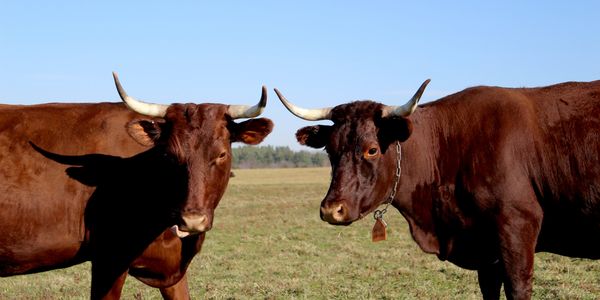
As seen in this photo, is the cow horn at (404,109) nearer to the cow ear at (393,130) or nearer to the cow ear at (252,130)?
the cow ear at (393,130)

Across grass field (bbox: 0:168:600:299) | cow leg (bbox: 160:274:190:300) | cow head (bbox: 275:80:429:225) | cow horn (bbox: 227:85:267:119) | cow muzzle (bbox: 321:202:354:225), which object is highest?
cow horn (bbox: 227:85:267:119)

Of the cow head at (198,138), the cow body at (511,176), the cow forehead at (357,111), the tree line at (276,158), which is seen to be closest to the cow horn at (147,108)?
the cow head at (198,138)

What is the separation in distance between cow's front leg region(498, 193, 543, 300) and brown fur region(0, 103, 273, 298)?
2236mm

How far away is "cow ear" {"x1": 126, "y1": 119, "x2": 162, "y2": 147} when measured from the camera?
6.18 meters

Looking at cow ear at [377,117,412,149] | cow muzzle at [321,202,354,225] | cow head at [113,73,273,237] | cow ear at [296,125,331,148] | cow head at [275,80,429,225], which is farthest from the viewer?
cow ear at [296,125,331,148]

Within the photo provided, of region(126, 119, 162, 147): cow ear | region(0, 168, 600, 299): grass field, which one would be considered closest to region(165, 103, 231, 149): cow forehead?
region(126, 119, 162, 147): cow ear

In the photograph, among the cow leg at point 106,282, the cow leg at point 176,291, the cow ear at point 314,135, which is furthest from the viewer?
the cow leg at point 176,291

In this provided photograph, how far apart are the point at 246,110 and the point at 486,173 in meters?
2.12

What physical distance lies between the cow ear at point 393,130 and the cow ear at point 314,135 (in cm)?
56

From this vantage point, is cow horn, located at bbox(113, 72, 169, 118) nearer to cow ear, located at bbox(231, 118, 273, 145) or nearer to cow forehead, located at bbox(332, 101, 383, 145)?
cow ear, located at bbox(231, 118, 273, 145)

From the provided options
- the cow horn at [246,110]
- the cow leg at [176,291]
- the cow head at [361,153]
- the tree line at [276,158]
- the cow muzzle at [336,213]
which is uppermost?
the cow horn at [246,110]

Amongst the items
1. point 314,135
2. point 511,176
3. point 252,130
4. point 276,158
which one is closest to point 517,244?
point 511,176

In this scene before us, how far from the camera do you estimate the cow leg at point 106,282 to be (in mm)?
6324

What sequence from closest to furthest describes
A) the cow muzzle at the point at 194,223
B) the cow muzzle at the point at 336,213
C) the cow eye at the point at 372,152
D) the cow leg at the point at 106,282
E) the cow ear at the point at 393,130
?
the cow muzzle at the point at 194,223, the cow muzzle at the point at 336,213, the cow eye at the point at 372,152, the cow ear at the point at 393,130, the cow leg at the point at 106,282
